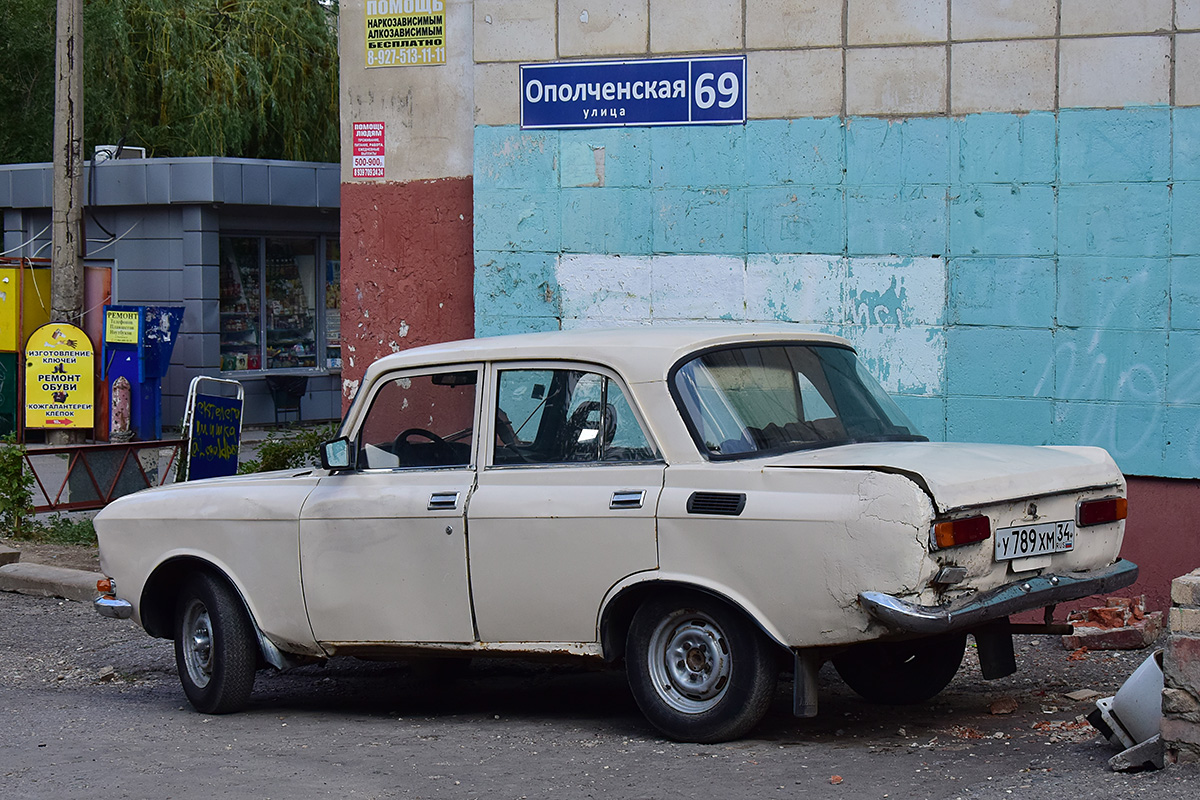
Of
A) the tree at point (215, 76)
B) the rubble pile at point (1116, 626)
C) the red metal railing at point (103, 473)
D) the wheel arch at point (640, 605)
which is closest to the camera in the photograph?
the wheel arch at point (640, 605)

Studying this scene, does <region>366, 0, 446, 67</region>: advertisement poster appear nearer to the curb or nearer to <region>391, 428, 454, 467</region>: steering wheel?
the curb

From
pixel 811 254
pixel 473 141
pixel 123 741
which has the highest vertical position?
pixel 473 141

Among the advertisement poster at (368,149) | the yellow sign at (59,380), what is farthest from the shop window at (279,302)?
the advertisement poster at (368,149)

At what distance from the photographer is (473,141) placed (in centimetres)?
1027

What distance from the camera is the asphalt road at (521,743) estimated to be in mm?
5227

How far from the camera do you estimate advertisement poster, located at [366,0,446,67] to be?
1040cm

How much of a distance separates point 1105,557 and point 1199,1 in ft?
12.6

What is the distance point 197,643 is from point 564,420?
224 cm

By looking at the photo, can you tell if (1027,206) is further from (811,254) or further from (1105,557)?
(1105,557)

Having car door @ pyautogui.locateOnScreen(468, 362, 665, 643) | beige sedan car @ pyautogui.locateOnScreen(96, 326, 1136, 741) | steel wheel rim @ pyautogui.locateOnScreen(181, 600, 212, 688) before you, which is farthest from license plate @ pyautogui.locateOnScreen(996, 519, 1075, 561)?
steel wheel rim @ pyautogui.locateOnScreen(181, 600, 212, 688)

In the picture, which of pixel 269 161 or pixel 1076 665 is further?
pixel 269 161

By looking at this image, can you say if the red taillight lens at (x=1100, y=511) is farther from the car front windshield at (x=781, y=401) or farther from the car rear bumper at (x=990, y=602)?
the car front windshield at (x=781, y=401)

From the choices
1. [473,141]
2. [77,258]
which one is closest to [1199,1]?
[473,141]

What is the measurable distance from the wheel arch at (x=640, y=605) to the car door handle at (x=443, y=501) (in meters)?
0.80
